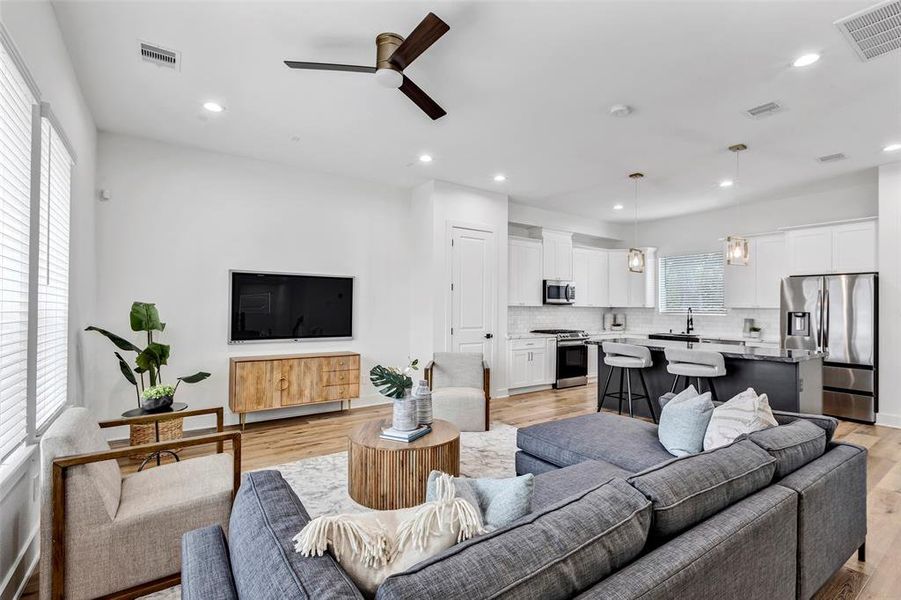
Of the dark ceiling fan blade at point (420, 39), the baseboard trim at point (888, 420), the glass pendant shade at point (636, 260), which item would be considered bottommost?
the baseboard trim at point (888, 420)

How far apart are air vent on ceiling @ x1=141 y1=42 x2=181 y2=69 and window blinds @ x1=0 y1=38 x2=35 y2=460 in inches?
33.6

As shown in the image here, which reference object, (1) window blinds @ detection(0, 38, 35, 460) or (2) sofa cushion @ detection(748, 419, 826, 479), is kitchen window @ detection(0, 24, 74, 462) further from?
(2) sofa cushion @ detection(748, 419, 826, 479)

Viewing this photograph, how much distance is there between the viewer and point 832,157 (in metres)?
4.55

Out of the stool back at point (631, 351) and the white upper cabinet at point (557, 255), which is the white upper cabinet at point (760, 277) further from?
the stool back at point (631, 351)

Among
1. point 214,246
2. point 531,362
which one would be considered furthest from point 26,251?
point 531,362

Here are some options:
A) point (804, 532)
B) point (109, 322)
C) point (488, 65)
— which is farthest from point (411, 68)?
point (109, 322)

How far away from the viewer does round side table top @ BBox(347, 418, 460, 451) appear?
2664mm

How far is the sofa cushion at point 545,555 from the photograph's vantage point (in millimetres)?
844

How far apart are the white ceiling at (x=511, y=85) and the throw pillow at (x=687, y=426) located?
2.11 m

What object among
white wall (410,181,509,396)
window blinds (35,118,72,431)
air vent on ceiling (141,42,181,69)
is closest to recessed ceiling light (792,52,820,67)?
white wall (410,181,509,396)

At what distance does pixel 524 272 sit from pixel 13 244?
5.81 meters

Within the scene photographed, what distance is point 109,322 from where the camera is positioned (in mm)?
4070

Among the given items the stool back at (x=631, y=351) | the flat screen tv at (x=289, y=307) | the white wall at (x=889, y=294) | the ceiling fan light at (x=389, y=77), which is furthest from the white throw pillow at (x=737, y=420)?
the flat screen tv at (x=289, y=307)

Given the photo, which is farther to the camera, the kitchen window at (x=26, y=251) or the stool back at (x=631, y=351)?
the stool back at (x=631, y=351)
